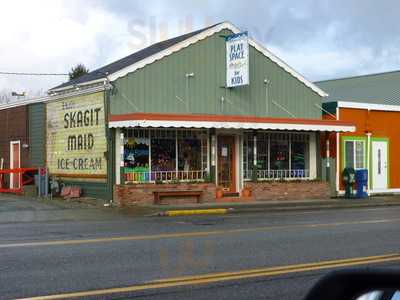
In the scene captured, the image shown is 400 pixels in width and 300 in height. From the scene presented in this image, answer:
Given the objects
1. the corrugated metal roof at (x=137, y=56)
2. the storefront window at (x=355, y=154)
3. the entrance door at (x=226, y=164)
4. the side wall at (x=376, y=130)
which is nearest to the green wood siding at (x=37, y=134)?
the corrugated metal roof at (x=137, y=56)

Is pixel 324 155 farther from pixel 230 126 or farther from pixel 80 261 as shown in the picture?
pixel 80 261

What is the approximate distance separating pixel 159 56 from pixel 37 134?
7190 millimetres

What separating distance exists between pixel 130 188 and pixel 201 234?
875 centimetres

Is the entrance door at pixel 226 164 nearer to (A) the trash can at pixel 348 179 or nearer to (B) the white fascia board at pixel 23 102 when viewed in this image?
(A) the trash can at pixel 348 179

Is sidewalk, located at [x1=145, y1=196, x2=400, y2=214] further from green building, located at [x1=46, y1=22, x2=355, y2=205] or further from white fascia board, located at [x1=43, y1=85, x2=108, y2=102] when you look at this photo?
white fascia board, located at [x1=43, y1=85, x2=108, y2=102]

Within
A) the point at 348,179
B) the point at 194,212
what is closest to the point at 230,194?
the point at 194,212

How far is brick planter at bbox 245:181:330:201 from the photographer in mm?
24672

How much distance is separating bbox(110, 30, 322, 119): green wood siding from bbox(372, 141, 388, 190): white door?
3886mm

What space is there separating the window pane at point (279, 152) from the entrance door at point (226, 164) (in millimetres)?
1941

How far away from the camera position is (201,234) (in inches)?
521

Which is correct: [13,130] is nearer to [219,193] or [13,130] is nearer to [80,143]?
[80,143]

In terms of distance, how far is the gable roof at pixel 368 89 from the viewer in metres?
39.1

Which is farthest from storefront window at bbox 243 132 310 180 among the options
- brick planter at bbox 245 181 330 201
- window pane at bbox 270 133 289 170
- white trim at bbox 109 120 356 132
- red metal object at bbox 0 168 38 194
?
red metal object at bbox 0 168 38 194

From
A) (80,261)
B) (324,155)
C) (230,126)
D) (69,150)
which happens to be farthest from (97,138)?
(80,261)
